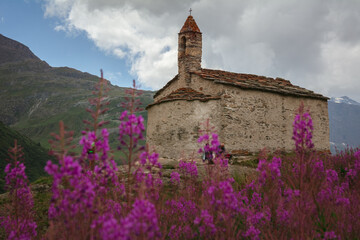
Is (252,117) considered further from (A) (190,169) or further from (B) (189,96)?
(A) (190,169)

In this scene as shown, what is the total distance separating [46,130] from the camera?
143 meters

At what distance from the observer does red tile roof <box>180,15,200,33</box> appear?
15.7 meters

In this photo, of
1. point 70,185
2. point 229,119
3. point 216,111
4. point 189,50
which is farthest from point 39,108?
point 70,185

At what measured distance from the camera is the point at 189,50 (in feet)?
51.9

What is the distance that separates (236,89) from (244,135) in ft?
8.53

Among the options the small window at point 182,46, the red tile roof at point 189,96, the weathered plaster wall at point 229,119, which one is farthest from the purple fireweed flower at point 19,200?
the small window at point 182,46

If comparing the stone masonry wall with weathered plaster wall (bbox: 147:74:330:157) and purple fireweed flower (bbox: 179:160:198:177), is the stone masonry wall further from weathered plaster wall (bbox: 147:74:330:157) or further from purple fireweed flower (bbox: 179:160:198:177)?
purple fireweed flower (bbox: 179:160:198:177)

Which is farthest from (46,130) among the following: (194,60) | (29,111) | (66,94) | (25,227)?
(25,227)

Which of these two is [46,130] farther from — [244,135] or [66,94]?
[244,135]

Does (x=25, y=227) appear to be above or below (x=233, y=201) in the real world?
below

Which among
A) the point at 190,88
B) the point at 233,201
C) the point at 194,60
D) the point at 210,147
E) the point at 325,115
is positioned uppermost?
the point at 194,60

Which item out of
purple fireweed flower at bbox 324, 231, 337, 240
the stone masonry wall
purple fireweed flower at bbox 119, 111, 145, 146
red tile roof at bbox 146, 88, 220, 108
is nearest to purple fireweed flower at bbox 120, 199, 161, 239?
purple fireweed flower at bbox 119, 111, 145, 146

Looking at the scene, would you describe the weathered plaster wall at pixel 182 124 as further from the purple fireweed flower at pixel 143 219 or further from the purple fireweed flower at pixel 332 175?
the purple fireweed flower at pixel 143 219

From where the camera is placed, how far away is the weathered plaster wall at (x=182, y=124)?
1291 cm
